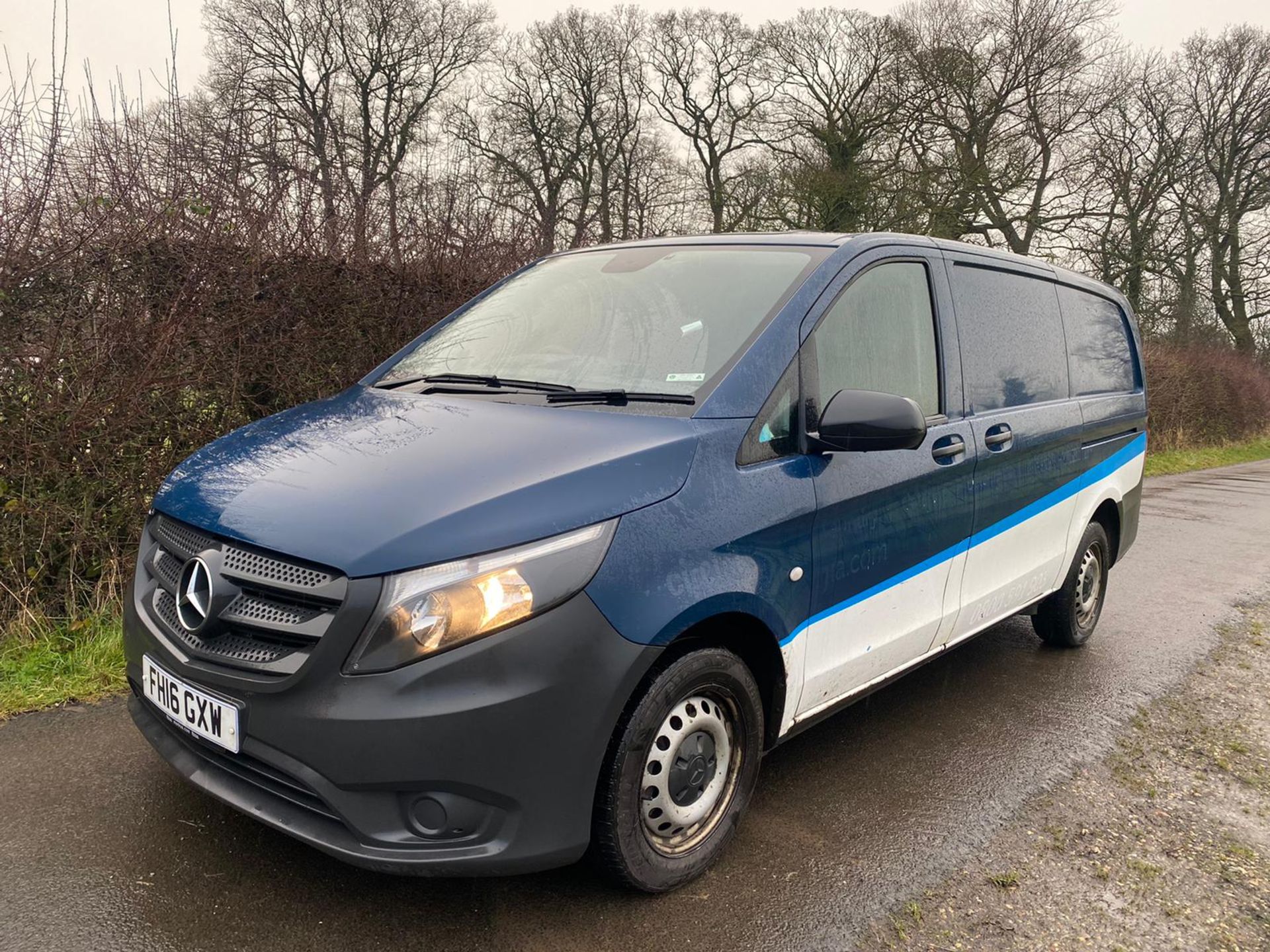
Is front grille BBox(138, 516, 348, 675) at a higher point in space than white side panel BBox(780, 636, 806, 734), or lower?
higher

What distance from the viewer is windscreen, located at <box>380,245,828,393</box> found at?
9.18ft

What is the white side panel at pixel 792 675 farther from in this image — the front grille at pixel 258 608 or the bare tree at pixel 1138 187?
the bare tree at pixel 1138 187

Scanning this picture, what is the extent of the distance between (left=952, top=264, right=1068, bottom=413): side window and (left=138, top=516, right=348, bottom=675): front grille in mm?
2561

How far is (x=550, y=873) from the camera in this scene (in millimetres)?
2508

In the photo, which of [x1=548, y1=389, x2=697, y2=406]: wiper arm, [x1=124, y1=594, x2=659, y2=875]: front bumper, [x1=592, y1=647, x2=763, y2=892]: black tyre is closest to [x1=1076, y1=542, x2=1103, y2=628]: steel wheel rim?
[x1=592, y1=647, x2=763, y2=892]: black tyre

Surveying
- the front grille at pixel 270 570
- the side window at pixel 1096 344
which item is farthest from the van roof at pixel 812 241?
the front grille at pixel 270 570

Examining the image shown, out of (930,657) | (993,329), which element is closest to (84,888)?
(930,657)

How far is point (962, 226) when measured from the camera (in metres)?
22.5

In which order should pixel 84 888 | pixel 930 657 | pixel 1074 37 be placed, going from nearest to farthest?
pixel 84 888 → pixel 930 657 → pixel 1074 37

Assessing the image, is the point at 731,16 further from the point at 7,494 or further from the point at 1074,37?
the point at 7,494

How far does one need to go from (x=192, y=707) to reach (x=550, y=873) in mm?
1054

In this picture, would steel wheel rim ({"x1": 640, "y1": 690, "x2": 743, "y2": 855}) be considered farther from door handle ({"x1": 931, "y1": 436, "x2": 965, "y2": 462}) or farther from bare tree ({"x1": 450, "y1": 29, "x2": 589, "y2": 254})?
bare tree ({"x1": 450, "y1": 29, "x2": 589, "y2": 254})

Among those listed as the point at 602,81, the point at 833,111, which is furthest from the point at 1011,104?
the point at 602,81

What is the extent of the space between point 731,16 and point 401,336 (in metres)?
26.9
